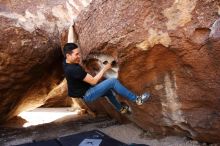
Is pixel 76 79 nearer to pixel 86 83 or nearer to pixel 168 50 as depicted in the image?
pixel 86 83

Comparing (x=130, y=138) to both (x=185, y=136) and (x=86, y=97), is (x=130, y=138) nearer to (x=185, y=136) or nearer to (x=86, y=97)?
(x=185, y=136)

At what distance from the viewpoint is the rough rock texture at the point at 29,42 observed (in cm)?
688

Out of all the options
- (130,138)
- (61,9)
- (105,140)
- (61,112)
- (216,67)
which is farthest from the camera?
(61,112)

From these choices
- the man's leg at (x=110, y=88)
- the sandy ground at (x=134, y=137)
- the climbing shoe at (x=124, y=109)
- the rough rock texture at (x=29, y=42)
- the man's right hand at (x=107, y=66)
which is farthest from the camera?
the rough rock texture at (x=29, y=42)

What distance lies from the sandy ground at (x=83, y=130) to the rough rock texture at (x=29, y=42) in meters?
0.78

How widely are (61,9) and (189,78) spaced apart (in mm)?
3710

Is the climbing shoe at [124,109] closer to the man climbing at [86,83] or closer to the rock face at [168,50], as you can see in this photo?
the rock face at [168,50]

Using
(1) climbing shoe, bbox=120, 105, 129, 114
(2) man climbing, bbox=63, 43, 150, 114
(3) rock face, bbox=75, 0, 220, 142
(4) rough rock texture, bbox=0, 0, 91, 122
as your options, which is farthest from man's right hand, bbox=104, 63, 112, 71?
(4) rough rock texture, bbox=0, 0, 91, 122

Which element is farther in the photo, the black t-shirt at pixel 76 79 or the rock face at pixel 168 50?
the black t-shirt at pixel 76 79

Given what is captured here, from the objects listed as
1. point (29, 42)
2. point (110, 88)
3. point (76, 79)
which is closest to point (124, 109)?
point (110, 88)

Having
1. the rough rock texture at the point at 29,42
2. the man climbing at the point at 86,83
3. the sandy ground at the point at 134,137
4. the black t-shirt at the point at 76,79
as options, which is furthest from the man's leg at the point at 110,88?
the rough rock texture at the point at 29,42

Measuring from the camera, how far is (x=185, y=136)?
6.21m

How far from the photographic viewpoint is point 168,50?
5215mm

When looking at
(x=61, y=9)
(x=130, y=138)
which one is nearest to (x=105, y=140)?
(x=130, y=138)
